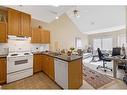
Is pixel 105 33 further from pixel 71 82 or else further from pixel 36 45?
pixel 71 82

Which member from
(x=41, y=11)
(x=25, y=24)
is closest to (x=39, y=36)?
(x=25, y=24)

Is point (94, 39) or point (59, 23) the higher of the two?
point (59, 23)

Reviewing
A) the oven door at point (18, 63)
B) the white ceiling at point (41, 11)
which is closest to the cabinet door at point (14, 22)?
the white ceiling at point (41, 11)

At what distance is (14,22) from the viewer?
11.7ft

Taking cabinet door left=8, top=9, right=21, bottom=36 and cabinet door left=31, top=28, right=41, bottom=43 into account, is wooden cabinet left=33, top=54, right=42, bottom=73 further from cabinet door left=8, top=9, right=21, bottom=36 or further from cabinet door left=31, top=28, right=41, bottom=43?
cabinet door left=8, top=9, right=21, bottom=36

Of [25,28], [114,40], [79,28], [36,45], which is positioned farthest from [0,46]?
[114,40]

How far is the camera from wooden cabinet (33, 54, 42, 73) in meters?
4.09

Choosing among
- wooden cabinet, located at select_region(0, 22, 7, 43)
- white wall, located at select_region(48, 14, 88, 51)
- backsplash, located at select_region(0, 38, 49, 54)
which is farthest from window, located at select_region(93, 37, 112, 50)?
wooden cabinet, located at select_region(0, 22, 7, 43)

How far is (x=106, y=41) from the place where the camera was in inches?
337

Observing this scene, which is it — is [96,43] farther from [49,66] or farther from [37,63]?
[49,66]

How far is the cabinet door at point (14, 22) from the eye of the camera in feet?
11.3

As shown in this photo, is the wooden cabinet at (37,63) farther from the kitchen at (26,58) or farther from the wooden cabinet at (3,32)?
the wooden cabinet at (3,32)

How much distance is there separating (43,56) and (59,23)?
287cm

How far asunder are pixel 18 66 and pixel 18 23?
1539 mm
